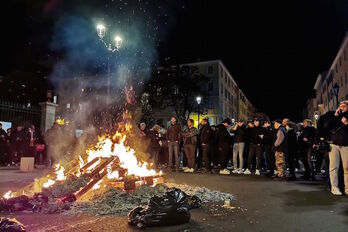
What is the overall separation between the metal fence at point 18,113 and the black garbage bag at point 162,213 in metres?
15.3

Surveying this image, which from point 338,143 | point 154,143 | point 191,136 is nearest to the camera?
point 338,143

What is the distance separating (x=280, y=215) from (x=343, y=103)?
11.8 ft

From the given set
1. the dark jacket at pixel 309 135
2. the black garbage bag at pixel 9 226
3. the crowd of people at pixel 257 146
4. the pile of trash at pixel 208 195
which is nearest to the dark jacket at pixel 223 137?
the crowd of people at pixel 257 146

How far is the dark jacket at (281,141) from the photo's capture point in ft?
30.4

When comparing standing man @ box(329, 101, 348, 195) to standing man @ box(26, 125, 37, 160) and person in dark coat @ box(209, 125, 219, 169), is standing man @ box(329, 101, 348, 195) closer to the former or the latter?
person in dark coat @ box(209, 125, 219, 169)

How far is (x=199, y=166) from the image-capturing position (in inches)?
490

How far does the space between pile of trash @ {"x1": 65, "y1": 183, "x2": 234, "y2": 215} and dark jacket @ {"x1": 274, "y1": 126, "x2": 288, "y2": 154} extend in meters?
3.58

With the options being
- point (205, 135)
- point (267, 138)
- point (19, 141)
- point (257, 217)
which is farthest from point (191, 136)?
point (19, 141)

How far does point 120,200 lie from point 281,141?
5916mm

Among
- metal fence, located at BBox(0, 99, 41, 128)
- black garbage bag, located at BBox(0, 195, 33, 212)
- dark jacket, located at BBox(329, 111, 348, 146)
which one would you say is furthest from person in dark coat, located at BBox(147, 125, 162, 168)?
metal fence, located at BBox(0, 99, 41, 128)

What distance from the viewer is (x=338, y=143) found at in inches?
260

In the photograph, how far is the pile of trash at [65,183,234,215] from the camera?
5.28 m

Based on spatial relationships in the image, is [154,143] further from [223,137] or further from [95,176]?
[95,176]

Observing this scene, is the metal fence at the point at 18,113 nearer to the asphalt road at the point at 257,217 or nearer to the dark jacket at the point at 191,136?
the dark jacket at the point at 191,136
